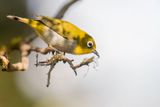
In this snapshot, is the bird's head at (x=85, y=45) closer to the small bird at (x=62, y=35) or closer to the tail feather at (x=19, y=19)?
the small bird at (x=62, y=35)

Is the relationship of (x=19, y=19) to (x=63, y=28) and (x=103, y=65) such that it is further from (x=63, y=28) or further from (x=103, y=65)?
(x=103, y=65)

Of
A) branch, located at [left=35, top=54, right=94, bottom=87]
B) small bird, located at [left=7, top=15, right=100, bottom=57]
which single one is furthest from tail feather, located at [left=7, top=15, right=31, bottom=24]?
branch, located at [left=35, top=54, right=94, bottom=87]

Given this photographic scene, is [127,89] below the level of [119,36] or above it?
below

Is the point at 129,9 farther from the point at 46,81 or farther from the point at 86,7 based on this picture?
the point at 46,81

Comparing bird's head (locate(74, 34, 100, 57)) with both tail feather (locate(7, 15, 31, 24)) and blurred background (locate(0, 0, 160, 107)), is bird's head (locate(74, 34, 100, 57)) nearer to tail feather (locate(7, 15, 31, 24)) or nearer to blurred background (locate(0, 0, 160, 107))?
blurred background (locate(0, 0, 160, 107))

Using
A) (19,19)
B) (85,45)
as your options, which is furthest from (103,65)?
(19,19)

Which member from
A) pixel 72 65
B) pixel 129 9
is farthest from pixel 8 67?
pixel 129 9

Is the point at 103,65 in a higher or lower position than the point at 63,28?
lower
